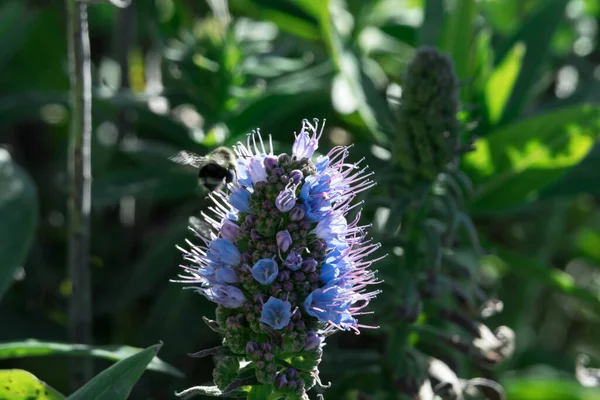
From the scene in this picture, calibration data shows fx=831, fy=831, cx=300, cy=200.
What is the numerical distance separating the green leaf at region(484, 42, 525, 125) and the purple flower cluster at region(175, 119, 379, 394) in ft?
3.69

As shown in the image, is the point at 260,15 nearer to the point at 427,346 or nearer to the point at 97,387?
the point at 427,346

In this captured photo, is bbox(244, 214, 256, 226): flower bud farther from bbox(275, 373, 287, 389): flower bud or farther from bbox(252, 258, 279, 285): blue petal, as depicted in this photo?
bbox(275, 373, 287, 389): flower bud

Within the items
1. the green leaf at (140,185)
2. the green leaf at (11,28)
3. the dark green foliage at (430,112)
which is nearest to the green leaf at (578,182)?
the dark green foliage at (430,112)

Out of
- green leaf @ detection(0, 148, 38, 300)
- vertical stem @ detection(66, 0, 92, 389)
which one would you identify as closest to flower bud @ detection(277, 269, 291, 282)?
vertical stem @ detection(66, 0, 92, 389)

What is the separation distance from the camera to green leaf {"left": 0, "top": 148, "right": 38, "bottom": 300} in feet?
6.13

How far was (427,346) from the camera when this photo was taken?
7.23ft

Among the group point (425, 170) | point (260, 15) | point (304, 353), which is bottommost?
point (304, 353)

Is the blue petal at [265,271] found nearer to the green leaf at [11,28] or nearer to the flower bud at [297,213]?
the flower bud at [297,213]

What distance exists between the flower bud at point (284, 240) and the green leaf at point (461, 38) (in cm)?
121

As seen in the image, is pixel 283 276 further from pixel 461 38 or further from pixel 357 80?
pixel 461 38

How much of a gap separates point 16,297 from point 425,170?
1.31m

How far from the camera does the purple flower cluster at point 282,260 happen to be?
1.20 meters

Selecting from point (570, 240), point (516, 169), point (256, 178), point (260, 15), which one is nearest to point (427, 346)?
point (516, 169)

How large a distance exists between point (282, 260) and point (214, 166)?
1.07 ft
